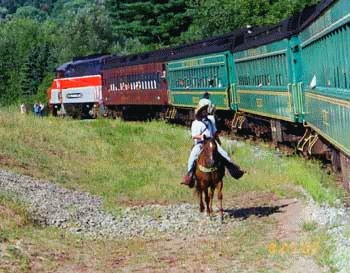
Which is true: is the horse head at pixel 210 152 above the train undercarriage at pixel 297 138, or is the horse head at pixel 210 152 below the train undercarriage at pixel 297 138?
above

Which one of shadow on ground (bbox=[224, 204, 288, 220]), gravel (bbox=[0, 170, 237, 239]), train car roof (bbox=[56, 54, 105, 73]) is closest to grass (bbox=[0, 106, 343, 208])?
shadow on ground (bbox=[224, 204, 288, 220])

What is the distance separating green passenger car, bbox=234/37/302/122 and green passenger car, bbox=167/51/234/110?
1165mm

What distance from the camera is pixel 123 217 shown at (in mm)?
17531

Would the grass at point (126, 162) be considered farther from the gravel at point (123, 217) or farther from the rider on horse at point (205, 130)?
the rider on horse at point (205, 130)

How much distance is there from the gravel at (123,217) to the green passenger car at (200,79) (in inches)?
557

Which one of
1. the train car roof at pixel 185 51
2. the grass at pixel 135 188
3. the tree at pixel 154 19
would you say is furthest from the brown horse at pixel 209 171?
the tree at pixel 154 19

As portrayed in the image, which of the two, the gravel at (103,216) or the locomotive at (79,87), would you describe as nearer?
the gravel at (103,216)

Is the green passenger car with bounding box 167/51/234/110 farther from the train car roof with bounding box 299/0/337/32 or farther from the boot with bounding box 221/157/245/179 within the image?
the boot with bounding box 221/157/245/179

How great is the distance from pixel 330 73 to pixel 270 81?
11028 mm

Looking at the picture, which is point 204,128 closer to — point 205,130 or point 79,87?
point 205,130

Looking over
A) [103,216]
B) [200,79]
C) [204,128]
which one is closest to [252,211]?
[204,128]

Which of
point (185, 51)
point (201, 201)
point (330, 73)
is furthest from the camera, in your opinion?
point (185, 51)

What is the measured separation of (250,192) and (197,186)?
3.68 m

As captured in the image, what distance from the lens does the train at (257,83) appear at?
15305mm
